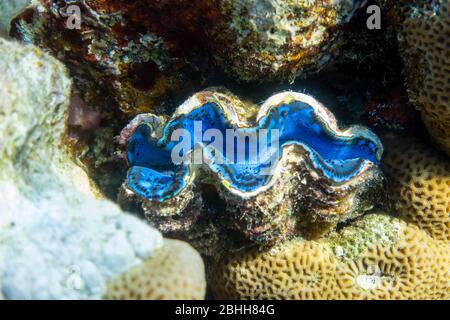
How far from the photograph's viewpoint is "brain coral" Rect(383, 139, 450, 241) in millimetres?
2584

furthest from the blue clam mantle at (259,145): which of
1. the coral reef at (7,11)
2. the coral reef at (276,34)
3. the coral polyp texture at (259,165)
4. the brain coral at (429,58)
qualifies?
the coral reef at (7,11)

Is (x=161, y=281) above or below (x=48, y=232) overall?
below

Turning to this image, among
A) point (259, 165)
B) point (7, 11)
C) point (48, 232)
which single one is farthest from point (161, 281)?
point (7, 11)

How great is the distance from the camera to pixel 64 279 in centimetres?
185

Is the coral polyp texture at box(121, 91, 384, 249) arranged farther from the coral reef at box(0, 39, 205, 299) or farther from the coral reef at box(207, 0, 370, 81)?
the coral reef at box(0, 39, 205, 299)

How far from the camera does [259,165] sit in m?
2.36

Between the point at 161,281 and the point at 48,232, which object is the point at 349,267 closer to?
the point at 161,281


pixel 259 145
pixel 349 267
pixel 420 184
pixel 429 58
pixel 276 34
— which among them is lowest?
pixel 349 267

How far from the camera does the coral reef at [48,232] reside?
184 centimetres

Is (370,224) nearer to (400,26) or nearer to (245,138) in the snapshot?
(245,138)

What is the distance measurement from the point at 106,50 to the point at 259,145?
1104mm

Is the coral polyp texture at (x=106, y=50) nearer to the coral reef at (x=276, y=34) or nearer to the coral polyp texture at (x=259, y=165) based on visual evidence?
the coral polyp texture at (x=259, y=165)
